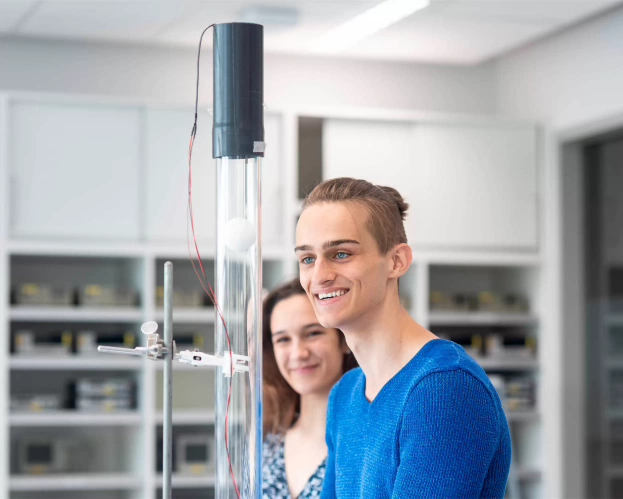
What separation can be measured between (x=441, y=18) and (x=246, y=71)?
3.22 metres

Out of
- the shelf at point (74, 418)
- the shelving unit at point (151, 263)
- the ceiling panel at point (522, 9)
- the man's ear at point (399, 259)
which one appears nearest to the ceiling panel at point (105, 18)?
the shelving unit at point (151, 263)

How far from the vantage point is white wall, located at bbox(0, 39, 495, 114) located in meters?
4.66

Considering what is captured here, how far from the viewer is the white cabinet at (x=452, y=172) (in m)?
4.60

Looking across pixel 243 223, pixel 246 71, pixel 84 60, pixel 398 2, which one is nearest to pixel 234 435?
pixel 243 223

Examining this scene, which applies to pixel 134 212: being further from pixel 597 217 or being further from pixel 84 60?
pixel 597 217

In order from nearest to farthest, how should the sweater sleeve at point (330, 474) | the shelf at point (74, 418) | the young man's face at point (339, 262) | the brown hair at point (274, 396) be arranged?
the young man's face at point (339, 262)
the sweater sleeve at point (330, 474)
the brown hair at point (274, 396)
the shelf at point (74, 418)

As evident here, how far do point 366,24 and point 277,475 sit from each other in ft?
8.78

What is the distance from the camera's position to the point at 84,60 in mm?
4723

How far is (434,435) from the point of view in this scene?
1.22 m

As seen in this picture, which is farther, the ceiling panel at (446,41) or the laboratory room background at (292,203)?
the ceiling panel at (446,41)

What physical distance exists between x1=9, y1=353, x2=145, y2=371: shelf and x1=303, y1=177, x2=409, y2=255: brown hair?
9.77 feet

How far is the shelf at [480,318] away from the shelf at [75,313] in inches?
56.7

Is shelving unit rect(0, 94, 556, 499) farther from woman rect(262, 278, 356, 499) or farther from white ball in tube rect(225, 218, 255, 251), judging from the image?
white ball in tube rect(225, 218, 255, 251)

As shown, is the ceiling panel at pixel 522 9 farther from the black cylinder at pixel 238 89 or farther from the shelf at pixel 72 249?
the black cylinder at pixel 238 89
